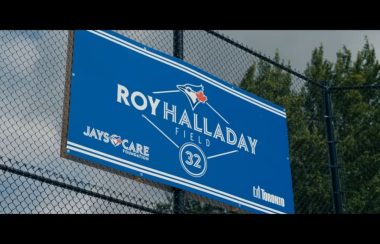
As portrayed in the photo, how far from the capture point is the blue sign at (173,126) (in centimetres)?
612

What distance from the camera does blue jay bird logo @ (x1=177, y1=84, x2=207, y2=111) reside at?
7215 millimetres

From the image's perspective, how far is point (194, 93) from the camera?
7340 mm

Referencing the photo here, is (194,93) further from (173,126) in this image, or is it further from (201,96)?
(173,126)

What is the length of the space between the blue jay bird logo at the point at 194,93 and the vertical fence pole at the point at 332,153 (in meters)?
2.09

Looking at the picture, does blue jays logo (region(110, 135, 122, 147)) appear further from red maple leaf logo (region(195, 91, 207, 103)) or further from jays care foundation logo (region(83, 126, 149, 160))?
red maple leaf logo (region(195, 91, 207, 103))

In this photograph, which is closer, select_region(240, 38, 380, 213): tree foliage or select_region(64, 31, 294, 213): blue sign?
select_region(64, 31, 294, 213): blue sign

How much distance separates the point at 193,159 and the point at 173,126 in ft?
1.28

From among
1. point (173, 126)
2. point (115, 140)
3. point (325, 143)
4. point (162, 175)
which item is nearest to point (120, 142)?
point (115, 140)

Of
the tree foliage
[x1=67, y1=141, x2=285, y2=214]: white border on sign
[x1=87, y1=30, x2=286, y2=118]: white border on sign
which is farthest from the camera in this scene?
the tree foliage

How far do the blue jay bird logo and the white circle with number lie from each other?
482mm

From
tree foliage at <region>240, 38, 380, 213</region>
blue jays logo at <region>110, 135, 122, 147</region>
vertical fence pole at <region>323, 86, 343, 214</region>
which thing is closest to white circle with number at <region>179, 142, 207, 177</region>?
blue jays logo at <region>110, 135, 122, 147</region>

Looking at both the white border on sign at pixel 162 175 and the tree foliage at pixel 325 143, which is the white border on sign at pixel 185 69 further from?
the tree foliage at pixel 325 143
